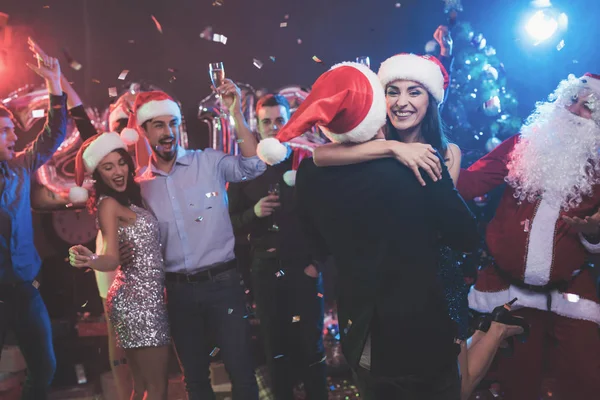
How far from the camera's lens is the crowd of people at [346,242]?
1.73 metres

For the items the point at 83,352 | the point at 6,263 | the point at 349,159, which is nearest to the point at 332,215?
the point at 349,159

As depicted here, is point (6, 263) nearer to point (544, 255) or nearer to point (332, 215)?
point (332, 215)

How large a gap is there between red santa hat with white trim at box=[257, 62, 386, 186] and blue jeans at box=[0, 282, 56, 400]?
2.68m

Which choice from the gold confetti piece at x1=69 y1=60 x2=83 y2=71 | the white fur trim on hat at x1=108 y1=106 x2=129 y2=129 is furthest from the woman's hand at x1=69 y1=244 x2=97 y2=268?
the gold confetti piece at x1=69 y1=60 x2=83 y2=71

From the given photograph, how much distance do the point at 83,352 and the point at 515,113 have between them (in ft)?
16.1

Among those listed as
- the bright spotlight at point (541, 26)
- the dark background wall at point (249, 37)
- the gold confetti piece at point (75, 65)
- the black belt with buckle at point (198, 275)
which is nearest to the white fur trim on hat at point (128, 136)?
the black belt with buckle at point (198, 275)

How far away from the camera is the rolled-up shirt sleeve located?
10.4ft

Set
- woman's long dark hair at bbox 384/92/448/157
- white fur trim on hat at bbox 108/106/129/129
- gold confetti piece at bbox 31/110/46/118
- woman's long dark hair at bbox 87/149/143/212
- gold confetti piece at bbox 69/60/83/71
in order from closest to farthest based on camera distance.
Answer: woman's long dark hair at bbox 384/92/448/157 < woman's long dark hair at bbox 87/149/143/212 < white fur trim on hat at bbox 108/106/129/129 < gold confetti piece at bbox 69/60/83/71 < gold confetti piece at bbox 31/110/46/118

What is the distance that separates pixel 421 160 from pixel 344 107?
0.33 meters

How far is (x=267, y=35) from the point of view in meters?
4.80

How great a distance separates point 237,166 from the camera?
3195mm

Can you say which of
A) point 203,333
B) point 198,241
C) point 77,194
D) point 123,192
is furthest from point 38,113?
point 203,333

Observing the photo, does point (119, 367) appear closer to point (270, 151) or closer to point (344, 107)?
point (270, 151)

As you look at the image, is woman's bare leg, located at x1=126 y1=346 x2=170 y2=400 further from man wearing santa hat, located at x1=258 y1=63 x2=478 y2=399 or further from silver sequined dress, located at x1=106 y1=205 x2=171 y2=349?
man wearing santa hat, located at x1=258 y1=63 x2=478 y2=399
